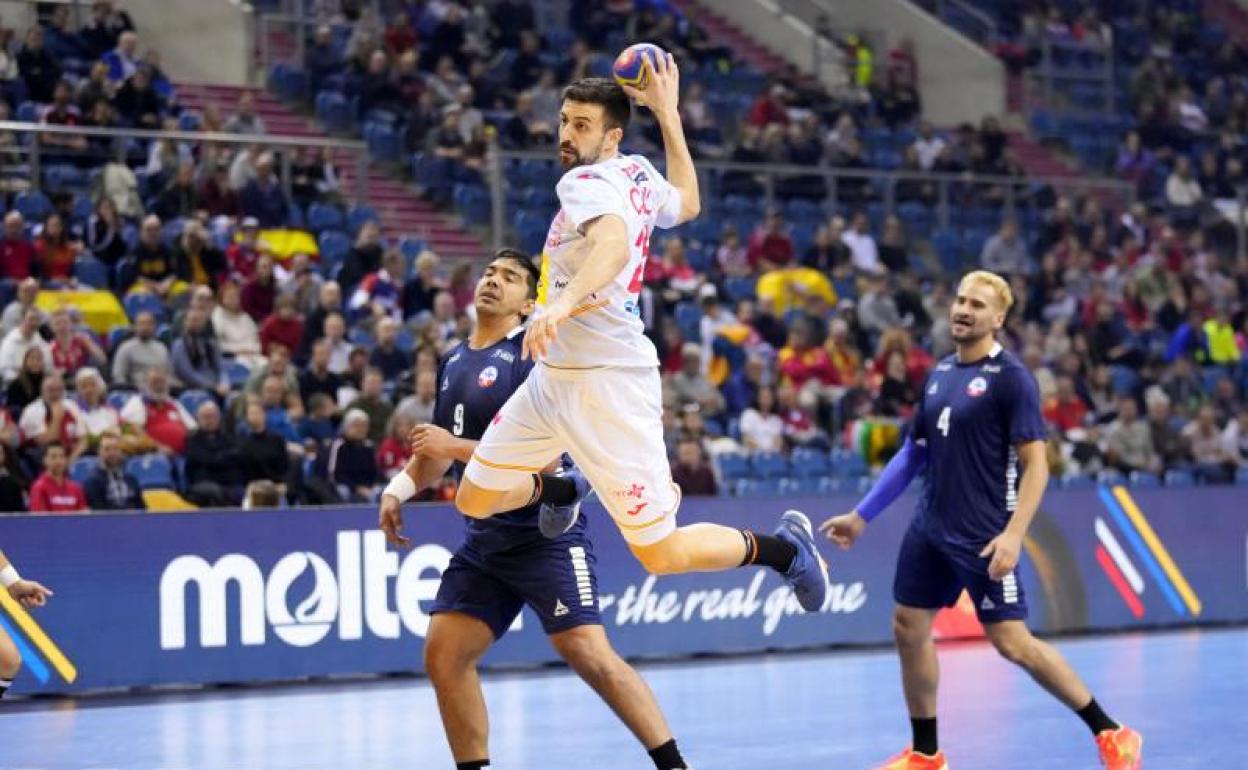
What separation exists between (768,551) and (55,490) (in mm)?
8256

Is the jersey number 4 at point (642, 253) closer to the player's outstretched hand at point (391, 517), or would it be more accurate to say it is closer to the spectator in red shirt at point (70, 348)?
the player's outstretched hand at point (391, 517)

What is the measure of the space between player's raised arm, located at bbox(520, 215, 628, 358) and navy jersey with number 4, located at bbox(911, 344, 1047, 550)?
8.69 feet

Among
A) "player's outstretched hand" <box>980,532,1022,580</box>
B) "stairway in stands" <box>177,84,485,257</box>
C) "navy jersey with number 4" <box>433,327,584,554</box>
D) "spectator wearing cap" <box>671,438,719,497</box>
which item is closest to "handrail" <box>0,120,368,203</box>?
"stairway in stands" <box>177,84,485,257</box>

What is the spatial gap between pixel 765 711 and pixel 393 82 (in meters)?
12.5

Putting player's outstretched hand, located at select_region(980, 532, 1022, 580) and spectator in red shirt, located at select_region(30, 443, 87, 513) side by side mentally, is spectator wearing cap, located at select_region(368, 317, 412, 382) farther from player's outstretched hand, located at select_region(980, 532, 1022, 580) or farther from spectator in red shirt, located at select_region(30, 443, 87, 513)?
player's outstretched hand, located at select_region(980, 532, 1022, 580)

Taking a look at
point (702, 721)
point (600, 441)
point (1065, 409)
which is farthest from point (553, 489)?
point (1065, 409)

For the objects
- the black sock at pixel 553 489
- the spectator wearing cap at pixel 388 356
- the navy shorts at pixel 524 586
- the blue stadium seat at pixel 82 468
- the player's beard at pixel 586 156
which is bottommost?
the blue stadium seat at pixel 82 468

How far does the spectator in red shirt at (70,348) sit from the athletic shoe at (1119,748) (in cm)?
992

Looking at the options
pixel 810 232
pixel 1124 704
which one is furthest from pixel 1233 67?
pixel 1124 704

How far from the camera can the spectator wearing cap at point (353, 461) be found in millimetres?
15977

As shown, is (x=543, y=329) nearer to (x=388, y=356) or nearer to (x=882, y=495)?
(x=882, y=495)

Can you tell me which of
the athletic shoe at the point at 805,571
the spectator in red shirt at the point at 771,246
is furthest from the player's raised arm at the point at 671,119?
the spectator in red shirt at the point at 771,246

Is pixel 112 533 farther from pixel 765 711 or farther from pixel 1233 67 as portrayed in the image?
pixel 1233 67

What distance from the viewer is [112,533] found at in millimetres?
13992
